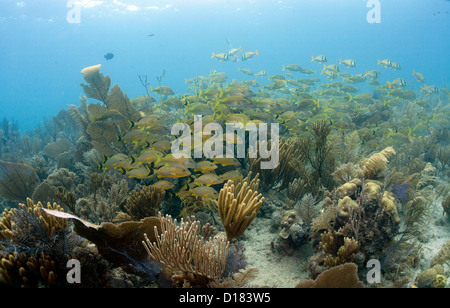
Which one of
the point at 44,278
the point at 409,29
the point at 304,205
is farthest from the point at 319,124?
the point at 409,29

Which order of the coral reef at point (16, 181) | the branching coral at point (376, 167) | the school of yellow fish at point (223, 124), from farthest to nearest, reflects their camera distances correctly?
the coral reef at point (16, 181), the school of yellow fish at point (223, 124), the branching coral at point (376, 167)

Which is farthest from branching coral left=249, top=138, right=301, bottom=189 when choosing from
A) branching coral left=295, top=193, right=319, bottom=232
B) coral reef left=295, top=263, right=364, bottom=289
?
coral reef left=295, top=263, right=364, bottom=289

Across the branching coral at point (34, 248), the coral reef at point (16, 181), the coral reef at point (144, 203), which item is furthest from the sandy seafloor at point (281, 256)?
the coral reef at point (16, 181)

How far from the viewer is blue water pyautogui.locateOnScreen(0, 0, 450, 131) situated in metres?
47.3

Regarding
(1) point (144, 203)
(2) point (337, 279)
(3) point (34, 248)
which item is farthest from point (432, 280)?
(3) point (34, 248)

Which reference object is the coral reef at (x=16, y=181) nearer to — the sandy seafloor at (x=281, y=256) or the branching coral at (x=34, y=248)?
the branching coral at (x=34, y=248)

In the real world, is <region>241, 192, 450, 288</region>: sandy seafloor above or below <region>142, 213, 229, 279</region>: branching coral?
below

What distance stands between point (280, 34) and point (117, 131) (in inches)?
4499

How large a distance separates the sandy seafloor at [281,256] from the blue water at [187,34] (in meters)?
15.1

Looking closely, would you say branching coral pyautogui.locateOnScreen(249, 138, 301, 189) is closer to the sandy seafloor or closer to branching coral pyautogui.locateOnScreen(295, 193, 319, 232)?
the sandy seafloor

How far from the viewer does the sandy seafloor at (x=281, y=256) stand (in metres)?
3.20

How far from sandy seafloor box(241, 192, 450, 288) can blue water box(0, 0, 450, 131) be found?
15089 mm

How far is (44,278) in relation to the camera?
2418 mm

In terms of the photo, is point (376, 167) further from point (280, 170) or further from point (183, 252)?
point (183, 252)
